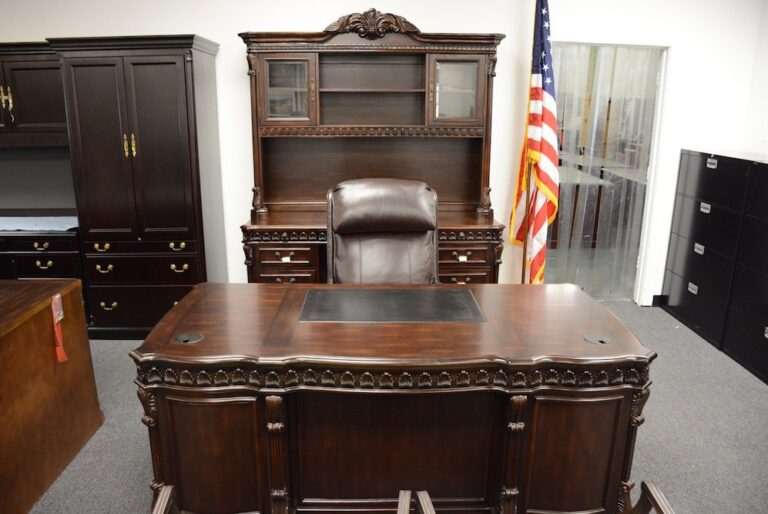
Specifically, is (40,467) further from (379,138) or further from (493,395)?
(379,138)

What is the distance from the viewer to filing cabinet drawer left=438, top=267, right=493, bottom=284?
3980 millimetres

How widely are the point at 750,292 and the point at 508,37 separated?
2.35 m

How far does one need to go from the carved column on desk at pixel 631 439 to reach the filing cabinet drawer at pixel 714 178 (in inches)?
95.6

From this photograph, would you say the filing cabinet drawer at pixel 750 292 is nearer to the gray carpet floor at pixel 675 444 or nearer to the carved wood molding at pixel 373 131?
the gray carpet floor at pixel 675 444

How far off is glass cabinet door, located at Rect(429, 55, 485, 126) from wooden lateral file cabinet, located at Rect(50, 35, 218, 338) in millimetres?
1544

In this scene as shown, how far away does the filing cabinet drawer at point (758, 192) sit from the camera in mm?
3668

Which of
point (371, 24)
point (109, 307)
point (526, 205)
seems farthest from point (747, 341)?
point (109, 307)

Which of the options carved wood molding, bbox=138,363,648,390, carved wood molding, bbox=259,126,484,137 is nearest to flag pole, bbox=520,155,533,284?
carved wood molding, bbox=259,126,484,137

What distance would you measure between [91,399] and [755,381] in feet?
12.5

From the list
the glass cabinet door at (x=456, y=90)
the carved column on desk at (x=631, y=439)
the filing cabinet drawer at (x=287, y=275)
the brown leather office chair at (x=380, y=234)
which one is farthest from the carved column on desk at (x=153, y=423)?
the glass cabinet door at (x=456, y=90)

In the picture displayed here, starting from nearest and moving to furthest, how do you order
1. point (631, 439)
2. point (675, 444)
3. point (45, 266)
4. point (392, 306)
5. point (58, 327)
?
1. point (631, 439)
2. point (392, 306)
3. point (58, 327)
4. point (675, 444)
5. point (45, 266)

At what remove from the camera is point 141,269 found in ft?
13.3

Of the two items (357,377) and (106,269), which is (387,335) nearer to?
(357,377)

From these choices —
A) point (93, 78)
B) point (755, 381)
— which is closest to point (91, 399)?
point (93, 78)
